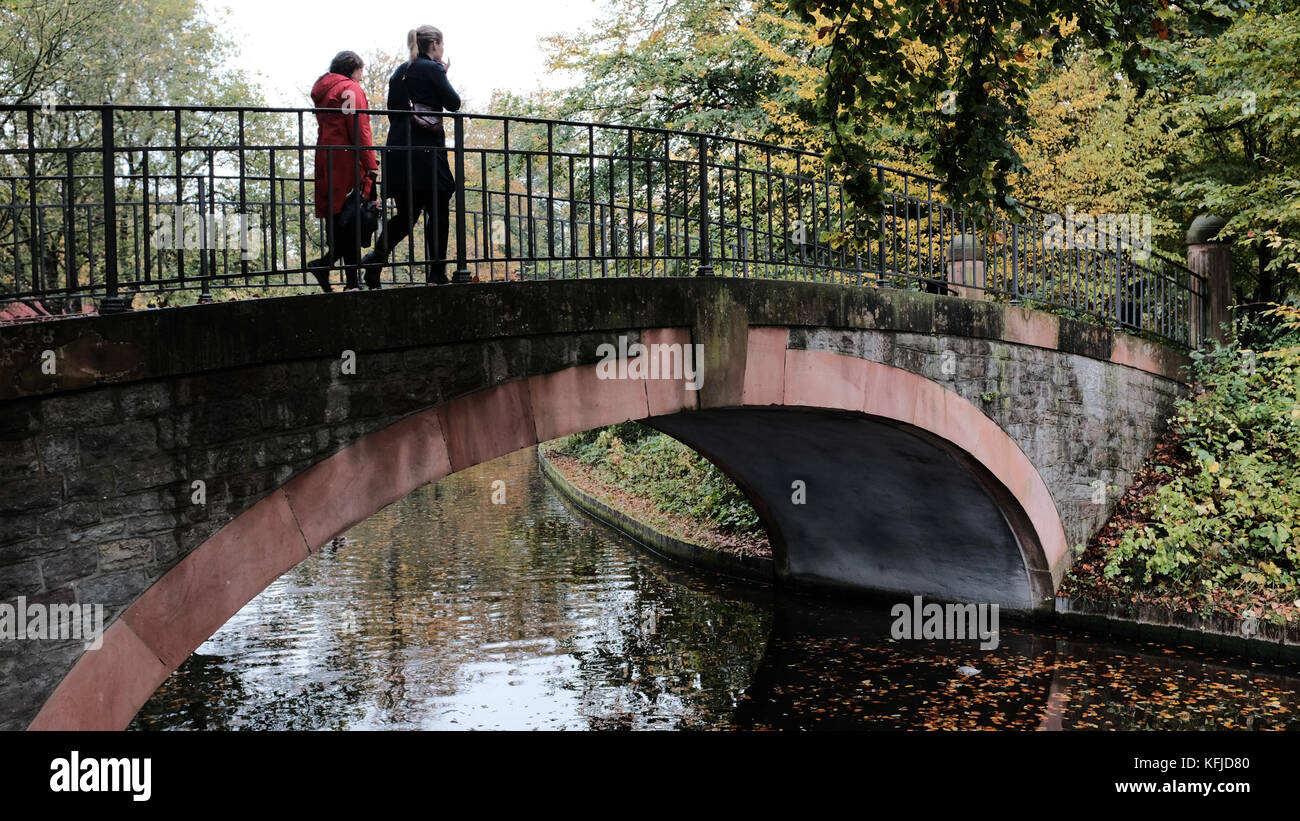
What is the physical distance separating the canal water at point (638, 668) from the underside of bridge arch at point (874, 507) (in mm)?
445

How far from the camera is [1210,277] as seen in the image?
10.5m

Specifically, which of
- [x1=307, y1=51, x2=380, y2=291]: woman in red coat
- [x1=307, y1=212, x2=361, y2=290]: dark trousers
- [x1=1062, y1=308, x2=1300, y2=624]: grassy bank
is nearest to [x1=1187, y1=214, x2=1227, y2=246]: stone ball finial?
[x1=1062, y1=308, x2=1300, y2=624]: grassy bank

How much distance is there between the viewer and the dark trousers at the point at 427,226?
5078 millimetres

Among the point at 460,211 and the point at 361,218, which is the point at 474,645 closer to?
the point at 361,218

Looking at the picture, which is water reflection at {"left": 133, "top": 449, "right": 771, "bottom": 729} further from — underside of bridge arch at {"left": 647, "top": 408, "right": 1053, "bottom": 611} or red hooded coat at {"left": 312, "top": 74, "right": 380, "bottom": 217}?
red hooded coat at {"left": 312, "top": 74, "right": 380, "bottom": 217}

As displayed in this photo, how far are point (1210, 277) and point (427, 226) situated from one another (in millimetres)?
8194

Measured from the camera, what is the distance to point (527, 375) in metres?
5.06

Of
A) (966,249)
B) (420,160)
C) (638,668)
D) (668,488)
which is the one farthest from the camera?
(668,488)

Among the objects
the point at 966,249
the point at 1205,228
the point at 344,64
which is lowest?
the point at 966,249

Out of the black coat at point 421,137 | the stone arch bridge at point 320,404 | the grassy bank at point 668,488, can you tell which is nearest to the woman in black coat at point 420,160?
the black coat at point 421,137

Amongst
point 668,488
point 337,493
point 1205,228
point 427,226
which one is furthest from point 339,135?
point 668,488

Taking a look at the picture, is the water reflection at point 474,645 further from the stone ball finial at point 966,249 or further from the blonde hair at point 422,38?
the blonde hair at point 422,38

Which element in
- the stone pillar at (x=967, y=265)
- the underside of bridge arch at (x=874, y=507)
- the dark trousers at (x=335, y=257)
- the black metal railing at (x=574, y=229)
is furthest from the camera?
the underside of bridge arch at (x=874, y=507)

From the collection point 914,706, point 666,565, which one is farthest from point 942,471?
point 666,565
